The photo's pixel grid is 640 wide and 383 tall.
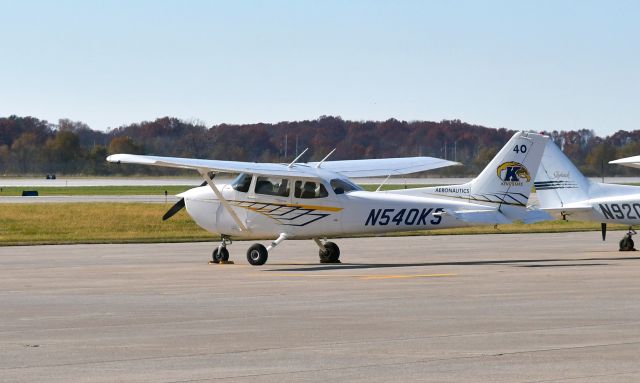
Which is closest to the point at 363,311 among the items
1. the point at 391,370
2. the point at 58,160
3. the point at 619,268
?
the point at 391,370

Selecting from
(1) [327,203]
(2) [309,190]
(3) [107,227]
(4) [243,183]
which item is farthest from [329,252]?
(3) [107,227]

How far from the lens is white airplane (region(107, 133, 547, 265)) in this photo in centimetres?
2625

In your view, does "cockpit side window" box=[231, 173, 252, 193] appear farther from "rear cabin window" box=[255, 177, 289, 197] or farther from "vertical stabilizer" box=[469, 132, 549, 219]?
"vertical stabilizer" box=[469, 132, 549, 219]

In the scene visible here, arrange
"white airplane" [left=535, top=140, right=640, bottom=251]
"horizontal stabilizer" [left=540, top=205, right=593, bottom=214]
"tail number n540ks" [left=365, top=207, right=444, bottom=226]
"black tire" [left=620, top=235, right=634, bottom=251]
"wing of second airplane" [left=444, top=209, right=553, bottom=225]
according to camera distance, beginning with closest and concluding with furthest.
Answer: "wing of second airplane" [left=444, top=209, right=553, bottom=225] < "tail number n540ks" [left=365, top=207, right=444, bottom=226] < "white airplane" [left=535, top=140, right=640, bottom=251] < "horizontal stabilizer" [left=540, top=205, right=593, bottom=214] < "black tire" [left=620, top=235, right=634, bottom=251]

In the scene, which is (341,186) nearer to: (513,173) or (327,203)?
(327,203)

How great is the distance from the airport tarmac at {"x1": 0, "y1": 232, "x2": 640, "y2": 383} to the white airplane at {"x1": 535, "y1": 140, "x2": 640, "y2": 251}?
1.58 metres

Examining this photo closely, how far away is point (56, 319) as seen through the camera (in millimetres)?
16578

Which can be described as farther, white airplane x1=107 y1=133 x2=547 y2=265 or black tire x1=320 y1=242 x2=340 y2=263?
black tire x1=320 y1=242 x2=340 y2=263

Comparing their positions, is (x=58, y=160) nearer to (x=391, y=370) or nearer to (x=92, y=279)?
(x=92, y=279)

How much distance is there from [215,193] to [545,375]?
55.0 feet

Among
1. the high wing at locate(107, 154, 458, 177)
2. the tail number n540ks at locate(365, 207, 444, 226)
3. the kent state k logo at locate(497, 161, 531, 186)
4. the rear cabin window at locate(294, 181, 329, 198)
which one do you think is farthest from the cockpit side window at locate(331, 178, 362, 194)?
the kent state k logo at locate(497, 161, 531, 186)

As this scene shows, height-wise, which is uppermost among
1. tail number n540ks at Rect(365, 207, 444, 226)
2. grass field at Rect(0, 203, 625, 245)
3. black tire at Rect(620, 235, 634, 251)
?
tail number n540ks at Rect(365, 207, 444, 226)

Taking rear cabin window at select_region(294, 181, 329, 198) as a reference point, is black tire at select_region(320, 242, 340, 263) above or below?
below

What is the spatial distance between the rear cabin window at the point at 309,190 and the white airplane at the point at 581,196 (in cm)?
680
